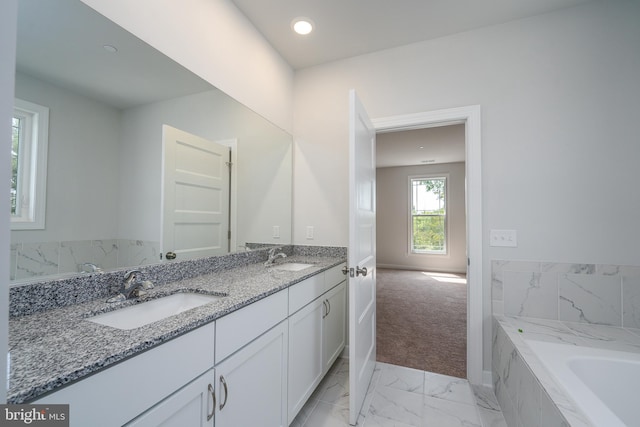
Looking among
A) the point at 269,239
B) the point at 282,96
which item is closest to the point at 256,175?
the point at 269,239

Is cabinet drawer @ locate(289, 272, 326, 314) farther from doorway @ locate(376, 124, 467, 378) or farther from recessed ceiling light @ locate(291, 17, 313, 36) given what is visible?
recessed ceiling light @ locate(291, 17, 313, 36)

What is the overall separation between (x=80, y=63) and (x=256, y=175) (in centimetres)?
129

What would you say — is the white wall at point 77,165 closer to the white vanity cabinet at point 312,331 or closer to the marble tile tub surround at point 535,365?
the white vanity cabinet at point 312,331

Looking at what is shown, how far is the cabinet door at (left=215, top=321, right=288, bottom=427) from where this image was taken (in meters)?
1.02

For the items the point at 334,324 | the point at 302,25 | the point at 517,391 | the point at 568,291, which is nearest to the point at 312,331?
the point at 334,324

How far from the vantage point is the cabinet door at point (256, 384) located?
1.02m

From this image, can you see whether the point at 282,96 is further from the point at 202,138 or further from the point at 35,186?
the point at 35,186

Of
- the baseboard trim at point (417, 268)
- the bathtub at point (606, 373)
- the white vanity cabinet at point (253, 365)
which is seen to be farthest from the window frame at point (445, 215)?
the white vanity cabinet at point (253, 365)

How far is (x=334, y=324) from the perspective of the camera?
2123mm

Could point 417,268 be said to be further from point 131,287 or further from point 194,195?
point 131,287

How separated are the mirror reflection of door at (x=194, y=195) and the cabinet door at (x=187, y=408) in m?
0.77

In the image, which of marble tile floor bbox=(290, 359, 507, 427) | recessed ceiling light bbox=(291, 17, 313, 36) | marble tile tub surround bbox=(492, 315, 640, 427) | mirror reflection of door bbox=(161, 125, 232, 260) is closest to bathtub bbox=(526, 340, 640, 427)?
marble tile tub surround bbox=(492, 315, 640, 427)

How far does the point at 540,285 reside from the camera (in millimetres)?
1885

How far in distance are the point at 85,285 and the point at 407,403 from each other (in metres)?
1.96
